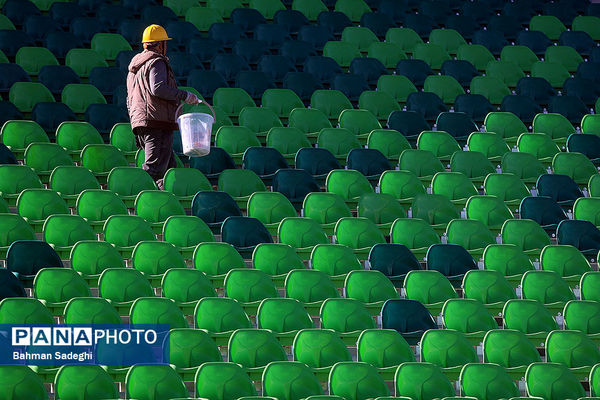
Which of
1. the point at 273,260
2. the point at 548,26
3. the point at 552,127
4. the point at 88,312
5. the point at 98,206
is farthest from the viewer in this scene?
the point at 548,26

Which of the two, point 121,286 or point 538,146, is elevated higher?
point 538,146

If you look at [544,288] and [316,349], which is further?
[544,288]

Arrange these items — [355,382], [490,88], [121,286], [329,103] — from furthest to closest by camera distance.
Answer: [490,88]
[329,103]
[121,286]
[355,382]

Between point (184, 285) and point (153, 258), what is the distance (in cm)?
34

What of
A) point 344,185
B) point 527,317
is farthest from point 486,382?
point 344,185

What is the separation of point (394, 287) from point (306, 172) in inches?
54.1

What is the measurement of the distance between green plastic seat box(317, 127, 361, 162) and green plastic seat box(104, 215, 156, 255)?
2032 millimetres

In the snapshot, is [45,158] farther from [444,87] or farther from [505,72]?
[505,72]

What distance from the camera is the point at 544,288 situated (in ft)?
26.2

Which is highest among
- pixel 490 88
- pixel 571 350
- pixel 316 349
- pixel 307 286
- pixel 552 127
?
pixel 490 88

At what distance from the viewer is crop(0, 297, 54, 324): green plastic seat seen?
22.2 ft

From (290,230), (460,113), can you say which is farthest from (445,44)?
(290,230)

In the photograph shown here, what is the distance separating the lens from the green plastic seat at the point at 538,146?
9.77 m

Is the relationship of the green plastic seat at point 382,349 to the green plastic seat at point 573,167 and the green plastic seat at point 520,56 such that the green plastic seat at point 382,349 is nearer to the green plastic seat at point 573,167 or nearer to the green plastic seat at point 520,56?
the green plastic seat at point 573,167
